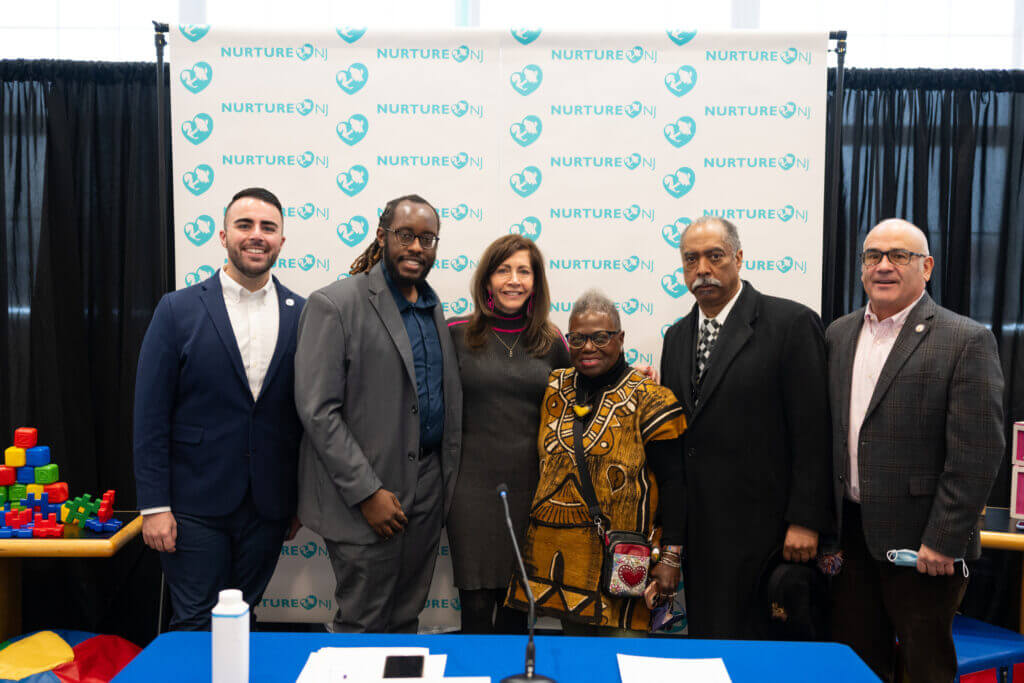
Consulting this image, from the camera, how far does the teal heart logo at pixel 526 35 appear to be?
9.67 feet

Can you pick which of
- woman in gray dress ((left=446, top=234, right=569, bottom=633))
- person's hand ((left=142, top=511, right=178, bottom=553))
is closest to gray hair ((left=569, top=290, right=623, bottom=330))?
woman in gray dress ((left=446, top=234, right=569, bottom=633))

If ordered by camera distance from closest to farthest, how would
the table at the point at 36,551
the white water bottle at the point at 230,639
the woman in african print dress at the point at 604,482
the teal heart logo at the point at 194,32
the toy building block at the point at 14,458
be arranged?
the white water bottle at the point at 230,639, the woman in african print dress at the point at 604,482, the table at the point at 36,551, the toy building block at the point at 14,458, the teal heart logo at the point at 194,32

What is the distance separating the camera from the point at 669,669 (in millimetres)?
1438

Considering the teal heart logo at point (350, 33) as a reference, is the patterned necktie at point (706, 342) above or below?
below

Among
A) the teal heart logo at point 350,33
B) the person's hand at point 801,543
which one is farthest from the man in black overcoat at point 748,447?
the teal heart logo at point 350,33

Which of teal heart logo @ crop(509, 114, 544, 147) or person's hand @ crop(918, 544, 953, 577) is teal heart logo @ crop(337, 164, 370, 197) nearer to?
teal heart logo @ crop(509, 114, 544, 147)

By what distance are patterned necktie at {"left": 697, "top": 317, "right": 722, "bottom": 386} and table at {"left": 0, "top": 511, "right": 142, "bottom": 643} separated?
2.27 m

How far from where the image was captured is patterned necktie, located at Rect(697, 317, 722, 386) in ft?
7.87

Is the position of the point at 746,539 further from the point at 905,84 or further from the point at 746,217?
the point at 905,84

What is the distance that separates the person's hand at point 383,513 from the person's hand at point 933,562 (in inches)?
65.0

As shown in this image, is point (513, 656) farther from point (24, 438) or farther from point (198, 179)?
point (198, 179)

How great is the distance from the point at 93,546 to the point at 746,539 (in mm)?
2356

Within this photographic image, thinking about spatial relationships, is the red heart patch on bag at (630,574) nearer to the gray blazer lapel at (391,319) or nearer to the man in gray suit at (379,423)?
the man in gray suit at (379,423)

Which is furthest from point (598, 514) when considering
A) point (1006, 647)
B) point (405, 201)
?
point (1006, 647)
